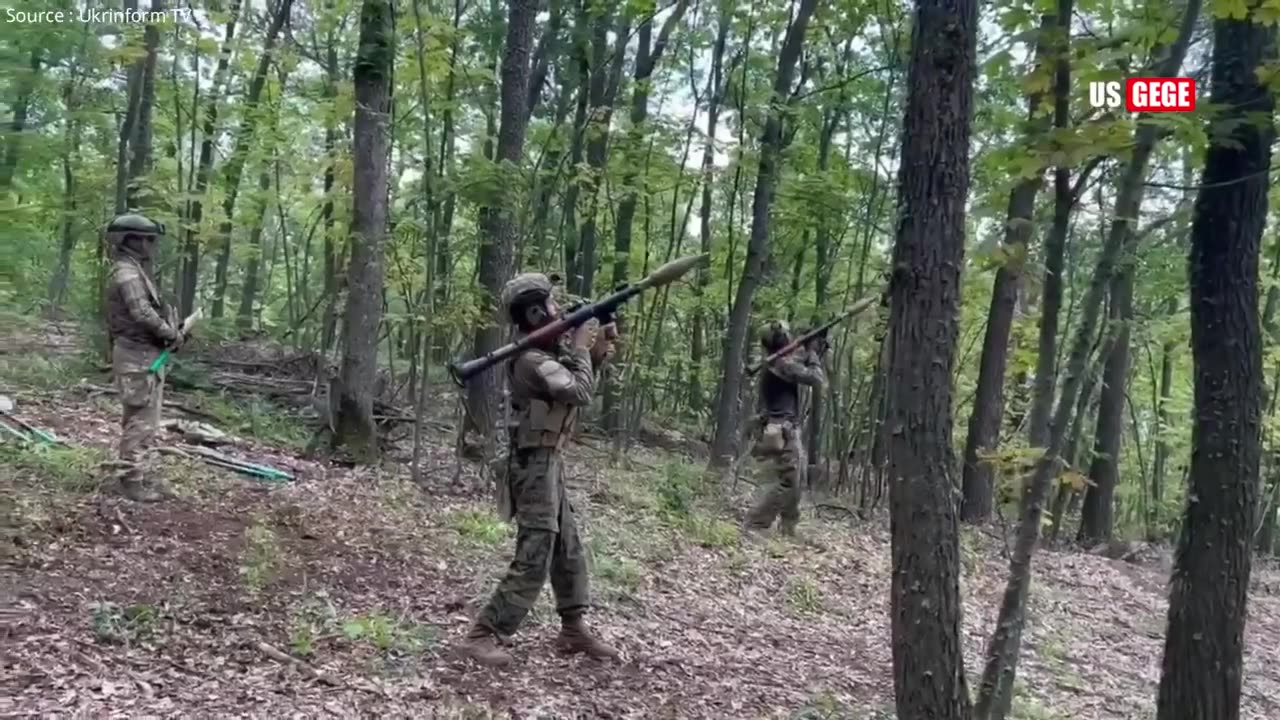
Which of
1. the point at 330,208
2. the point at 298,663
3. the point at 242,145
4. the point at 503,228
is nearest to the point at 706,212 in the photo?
the point at 330,208

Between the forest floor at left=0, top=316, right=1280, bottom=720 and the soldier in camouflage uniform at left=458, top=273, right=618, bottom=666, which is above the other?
the soldier in camouflage uniform at left=458, top=273, right=618, bottom=666

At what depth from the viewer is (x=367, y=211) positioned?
937 centimetres

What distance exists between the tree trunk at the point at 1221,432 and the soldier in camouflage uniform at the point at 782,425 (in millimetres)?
4760

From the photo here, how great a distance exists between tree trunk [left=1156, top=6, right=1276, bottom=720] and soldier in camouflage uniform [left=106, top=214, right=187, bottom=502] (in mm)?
6892

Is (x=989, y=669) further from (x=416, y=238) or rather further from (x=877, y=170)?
(x=877, y=170)

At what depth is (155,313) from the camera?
716cm

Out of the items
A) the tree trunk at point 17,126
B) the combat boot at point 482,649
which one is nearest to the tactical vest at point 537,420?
the combat boot at point 482,649

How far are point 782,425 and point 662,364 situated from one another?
822 centimetres

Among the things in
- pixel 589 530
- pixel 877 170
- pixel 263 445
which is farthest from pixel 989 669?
pixel 877 170

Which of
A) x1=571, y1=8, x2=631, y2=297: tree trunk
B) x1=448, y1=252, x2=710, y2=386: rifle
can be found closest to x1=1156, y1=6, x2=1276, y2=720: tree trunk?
x1=448, y1=252, x2=710, y2=386: rifle

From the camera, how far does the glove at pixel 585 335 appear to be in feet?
18.7

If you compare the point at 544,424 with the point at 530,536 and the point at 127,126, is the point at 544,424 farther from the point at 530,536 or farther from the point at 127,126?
the point at 127,126

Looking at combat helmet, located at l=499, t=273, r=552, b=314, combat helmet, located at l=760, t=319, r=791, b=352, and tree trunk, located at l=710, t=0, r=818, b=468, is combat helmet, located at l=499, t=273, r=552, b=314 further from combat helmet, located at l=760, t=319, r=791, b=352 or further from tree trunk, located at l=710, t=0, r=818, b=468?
tree trunk, located at l=710, t=0, r=818, b=468

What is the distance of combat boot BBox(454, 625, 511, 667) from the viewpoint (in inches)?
219
